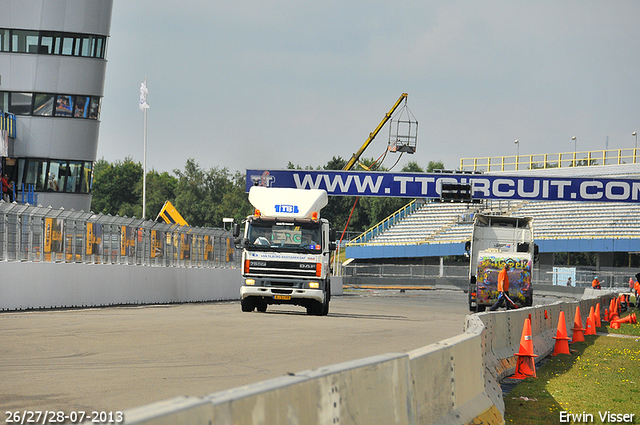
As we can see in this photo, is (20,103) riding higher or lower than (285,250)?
higher

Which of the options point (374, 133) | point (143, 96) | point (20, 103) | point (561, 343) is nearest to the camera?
point (561, 343)

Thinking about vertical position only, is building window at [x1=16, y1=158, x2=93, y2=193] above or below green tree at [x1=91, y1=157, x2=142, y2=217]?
below

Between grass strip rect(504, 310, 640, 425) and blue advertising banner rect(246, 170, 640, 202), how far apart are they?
98.6 ft

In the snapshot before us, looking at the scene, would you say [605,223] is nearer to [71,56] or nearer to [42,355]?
[71,56]

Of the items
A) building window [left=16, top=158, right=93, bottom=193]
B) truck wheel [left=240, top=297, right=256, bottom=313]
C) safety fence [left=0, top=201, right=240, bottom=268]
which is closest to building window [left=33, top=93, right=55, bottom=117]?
building window [left=16, top=158, right=93, bottom=193]

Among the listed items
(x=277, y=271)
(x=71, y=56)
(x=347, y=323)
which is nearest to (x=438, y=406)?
(x=347, y=323)

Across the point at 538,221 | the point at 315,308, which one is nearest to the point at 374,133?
the point at 538,221

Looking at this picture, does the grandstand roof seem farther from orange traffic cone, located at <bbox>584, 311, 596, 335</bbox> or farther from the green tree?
the green tree

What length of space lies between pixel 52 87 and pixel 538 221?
44528 mm

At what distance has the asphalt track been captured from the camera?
8766 millimetres

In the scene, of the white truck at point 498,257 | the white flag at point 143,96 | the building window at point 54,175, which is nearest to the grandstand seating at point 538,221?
the white truck at point 498,257

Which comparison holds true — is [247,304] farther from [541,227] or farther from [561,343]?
[541,227]

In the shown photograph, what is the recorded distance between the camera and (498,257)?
31984 mm

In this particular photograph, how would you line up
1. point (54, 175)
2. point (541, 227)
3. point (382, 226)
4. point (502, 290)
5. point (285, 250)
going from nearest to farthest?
point (285, 250) < point (502, 290) < point (54, 175) < point (541, 227) < point (382, 226)
